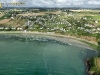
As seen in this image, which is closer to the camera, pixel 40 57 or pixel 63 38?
pixel 40 57

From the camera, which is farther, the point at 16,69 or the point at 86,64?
the point at 86,64

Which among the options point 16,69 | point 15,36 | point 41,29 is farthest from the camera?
point 41,29

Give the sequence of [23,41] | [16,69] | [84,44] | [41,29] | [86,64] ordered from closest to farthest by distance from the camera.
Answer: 1. [16,69]
2. [86,64]
3. [84,44]
4. [23,41]
5. [41,29]

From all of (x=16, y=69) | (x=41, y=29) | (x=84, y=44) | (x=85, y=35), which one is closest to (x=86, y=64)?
(x=16, y=69)

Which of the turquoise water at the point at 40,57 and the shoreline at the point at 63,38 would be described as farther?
the shoreline at the point at 63,38

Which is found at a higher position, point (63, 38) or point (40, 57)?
point (40, 57)

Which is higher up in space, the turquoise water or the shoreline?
the turquoise water

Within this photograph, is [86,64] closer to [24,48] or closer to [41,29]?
[24,48]

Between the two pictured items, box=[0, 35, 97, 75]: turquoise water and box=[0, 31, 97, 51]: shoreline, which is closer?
box=[0, 35, 97, 75]: turquoise water
